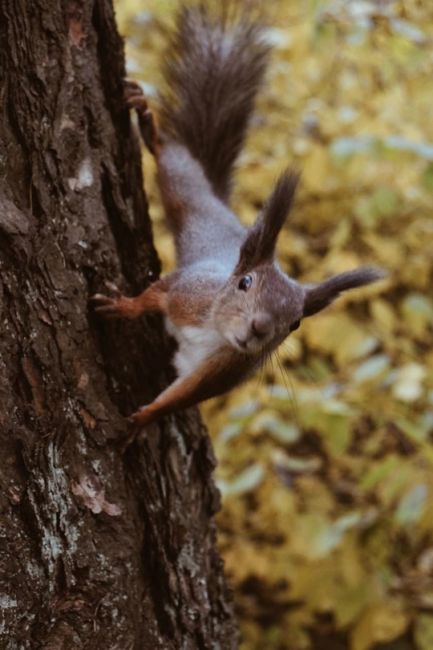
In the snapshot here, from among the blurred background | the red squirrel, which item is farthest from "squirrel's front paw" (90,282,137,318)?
the blurred background

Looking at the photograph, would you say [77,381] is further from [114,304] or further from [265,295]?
[265,295]

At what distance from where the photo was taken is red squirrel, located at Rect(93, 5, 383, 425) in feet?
4.32

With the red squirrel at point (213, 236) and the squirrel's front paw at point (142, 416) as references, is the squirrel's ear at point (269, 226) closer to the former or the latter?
the red squirrel at point (213, 236)

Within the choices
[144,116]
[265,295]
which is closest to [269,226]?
[265,295]

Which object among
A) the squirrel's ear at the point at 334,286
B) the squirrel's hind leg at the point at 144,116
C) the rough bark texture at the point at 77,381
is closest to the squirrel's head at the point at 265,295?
the squirrel's ear at the point at 334,286

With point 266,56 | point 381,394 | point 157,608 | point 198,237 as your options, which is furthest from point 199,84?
point 157,608

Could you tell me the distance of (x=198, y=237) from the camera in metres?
1.70

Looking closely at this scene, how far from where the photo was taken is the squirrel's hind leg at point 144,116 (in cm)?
145

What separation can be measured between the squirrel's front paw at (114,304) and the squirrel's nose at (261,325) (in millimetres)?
192

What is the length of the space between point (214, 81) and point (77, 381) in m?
1.00

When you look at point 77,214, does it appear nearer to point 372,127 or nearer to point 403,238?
point 372,127

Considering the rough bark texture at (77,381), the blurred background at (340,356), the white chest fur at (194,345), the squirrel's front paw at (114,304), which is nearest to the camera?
the rough bark texture at (77,381)

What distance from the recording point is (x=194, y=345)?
57.2 inches

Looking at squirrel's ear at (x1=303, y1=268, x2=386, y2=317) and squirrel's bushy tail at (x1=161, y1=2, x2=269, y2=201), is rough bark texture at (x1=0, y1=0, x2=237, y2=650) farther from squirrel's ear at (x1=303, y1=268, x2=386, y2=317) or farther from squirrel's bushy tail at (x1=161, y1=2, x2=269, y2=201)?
squirrel's bushy tail at (x1=161, y1=2, x2=269, y2=201)
